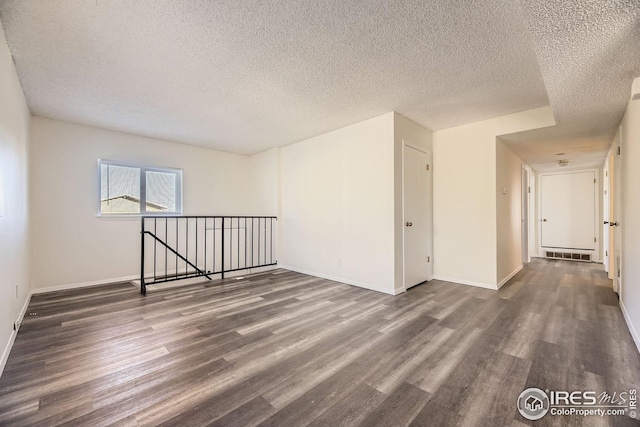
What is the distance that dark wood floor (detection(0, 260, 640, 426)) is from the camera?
1.52 m

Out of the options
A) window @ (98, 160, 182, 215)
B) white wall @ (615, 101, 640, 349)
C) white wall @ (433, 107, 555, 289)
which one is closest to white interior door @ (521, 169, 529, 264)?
white wall @ (433, 107, 555, 289)

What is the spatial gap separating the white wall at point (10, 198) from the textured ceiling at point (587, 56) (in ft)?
11.8

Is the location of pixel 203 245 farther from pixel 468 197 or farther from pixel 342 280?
pixel 468 197

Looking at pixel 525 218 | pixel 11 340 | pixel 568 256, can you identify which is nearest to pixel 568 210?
pixel 568 256

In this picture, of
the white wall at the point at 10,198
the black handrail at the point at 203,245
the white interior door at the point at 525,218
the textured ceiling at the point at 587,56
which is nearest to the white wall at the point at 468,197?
the textured ceiling at the point at 587,56

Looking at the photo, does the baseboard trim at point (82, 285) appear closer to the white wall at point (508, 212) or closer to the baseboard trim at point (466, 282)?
the baseboard trim at point (466, 282)

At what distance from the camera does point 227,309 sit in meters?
3.14

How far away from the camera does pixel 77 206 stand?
420 centimetres

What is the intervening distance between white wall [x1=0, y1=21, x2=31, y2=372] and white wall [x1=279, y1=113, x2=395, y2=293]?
3.56 meters

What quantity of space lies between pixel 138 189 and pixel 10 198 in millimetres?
2578

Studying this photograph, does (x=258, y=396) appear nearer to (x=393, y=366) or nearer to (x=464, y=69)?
(x=393, y=366)

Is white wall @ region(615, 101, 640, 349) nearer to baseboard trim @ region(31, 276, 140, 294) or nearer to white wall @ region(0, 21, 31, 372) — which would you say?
white wall @ region(0, 21, 31, 372)

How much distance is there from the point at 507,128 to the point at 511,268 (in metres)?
2.39

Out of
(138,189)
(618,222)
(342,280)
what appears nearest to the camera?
(618,222)
